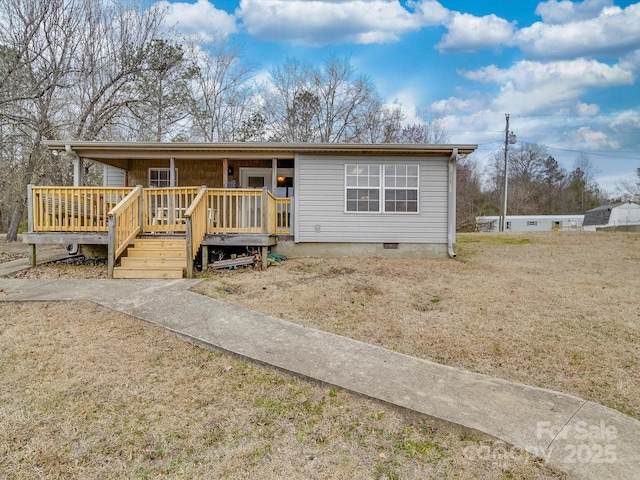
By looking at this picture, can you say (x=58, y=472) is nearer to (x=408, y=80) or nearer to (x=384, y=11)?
(x=384, y=11)

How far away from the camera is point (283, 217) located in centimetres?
959

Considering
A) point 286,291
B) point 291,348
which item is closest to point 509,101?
point 286,291

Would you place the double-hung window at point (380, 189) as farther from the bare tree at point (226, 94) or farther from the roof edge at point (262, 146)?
the bare tree at point (226, 94)

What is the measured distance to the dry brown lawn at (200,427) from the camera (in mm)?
2068

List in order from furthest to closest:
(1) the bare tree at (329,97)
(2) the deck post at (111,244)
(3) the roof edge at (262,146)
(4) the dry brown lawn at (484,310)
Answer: (1) the bare tree at (329,97), (3) the roof edge at (262,146), (2) the deck post at (111,244), (4) the dry brown lawn at (484,310)

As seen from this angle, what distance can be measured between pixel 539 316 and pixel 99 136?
18052mm

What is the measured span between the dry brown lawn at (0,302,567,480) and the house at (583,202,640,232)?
37.9 meters

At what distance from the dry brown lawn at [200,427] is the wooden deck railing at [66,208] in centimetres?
474

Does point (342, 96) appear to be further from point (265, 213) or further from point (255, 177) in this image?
point (265, 213)

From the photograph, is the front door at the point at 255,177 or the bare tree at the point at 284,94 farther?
the bare tree at the point at 284,94

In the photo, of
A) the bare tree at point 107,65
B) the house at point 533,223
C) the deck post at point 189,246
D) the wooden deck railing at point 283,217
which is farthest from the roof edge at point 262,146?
the house at point 533,223

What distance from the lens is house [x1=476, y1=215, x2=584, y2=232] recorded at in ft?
101

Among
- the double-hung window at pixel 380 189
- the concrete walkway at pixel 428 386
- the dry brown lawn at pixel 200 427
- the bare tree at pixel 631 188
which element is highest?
the bare tree at pixel 631 188

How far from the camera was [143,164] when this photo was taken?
11062 mm
